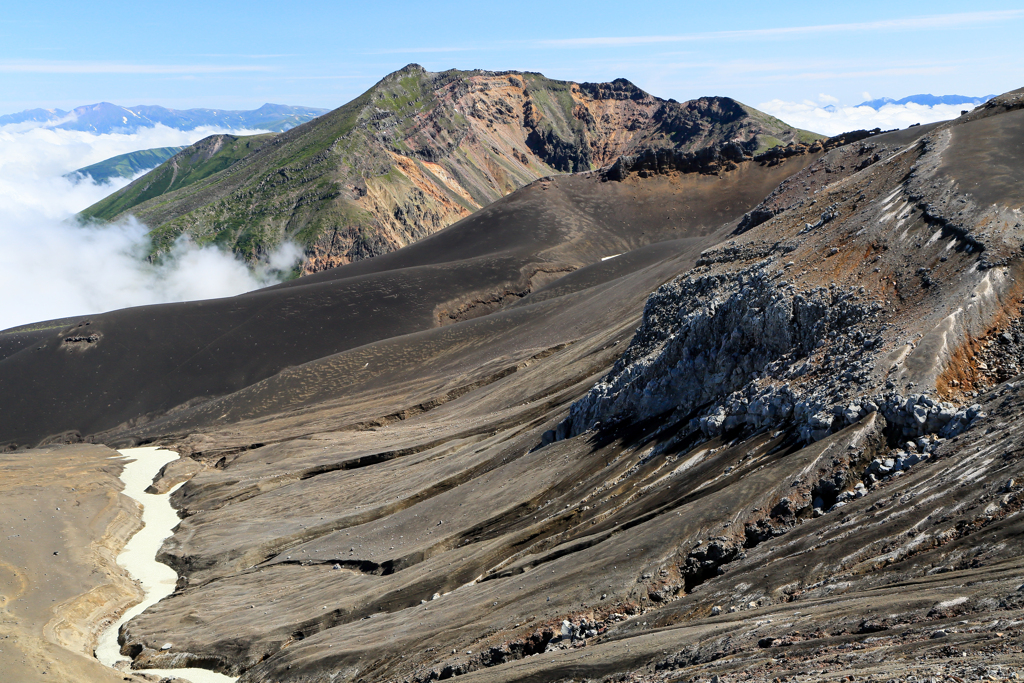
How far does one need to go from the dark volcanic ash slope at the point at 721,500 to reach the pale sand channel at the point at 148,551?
0.64 metres

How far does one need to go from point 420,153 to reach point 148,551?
128634 millimetres

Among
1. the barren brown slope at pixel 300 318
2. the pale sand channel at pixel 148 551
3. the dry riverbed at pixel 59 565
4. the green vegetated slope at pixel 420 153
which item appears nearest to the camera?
the dry riverbed at pixel 59 565

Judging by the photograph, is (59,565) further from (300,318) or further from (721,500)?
(300,318)

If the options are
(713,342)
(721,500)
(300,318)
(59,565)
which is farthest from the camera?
(300,318)

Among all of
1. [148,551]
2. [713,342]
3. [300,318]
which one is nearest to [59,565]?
[148,551]

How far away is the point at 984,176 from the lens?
25.7 metres

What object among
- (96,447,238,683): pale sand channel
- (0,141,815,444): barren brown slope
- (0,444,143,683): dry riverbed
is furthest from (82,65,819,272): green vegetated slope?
(0,444,143,683): dry riverbed

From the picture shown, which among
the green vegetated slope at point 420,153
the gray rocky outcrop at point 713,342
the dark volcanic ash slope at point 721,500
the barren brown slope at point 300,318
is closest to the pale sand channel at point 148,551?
the dark volcanic ash slope at point 721,500

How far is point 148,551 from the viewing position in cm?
3600

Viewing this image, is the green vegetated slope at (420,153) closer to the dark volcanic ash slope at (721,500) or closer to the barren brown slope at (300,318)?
the barren brown slope at (300,318)

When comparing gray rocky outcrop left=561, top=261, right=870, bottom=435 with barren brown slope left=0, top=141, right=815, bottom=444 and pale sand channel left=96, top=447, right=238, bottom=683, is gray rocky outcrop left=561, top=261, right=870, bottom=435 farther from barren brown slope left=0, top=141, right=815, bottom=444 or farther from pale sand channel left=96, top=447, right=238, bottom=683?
barren brown slope left=0, top=141, right=815, bottom=444

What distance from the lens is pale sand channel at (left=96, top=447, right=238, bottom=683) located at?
84.8 feet

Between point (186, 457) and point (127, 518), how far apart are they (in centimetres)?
985

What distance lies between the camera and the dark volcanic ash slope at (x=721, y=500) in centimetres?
1369
